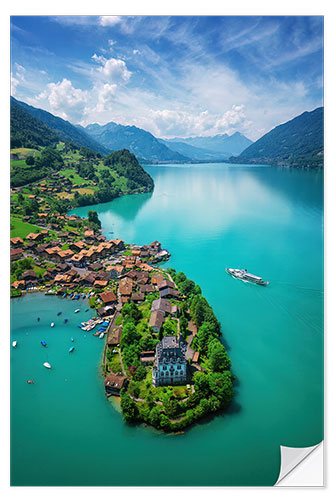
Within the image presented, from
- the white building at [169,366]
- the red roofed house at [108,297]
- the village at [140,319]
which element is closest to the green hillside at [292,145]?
the village at [140,319]

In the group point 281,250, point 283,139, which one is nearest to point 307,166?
point 283,139

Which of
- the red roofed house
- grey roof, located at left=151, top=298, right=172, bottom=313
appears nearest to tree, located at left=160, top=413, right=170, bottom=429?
grey roof, located at left=151, top=298, right=172, bottom=313

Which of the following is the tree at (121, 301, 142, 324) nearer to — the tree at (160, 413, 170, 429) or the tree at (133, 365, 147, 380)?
the tree at (133, 365, 147, 380)

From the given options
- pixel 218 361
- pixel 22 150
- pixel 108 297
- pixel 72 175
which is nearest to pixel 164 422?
pixel 218 361

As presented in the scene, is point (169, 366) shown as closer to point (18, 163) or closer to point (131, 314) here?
point (131, 314)

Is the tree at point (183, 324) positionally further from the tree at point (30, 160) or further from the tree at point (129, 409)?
the tree at point (30, 160)

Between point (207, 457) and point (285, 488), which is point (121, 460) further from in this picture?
point (285, 488)
